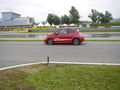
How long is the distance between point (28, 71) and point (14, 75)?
576mm

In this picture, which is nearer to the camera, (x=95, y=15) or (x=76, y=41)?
(x=76, y=41)

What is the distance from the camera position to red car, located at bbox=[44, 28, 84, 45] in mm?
12992

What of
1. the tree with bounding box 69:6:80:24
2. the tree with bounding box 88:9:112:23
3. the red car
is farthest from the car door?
the tree with bounding box 88:9:112:23

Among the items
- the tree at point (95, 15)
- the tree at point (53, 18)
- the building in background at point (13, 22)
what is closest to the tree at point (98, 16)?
the tree at point (95, 15)

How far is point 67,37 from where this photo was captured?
13.2 meters

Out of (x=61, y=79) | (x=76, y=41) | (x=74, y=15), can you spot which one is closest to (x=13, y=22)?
(x=74, y=15)

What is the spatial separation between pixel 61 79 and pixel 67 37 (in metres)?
8.78

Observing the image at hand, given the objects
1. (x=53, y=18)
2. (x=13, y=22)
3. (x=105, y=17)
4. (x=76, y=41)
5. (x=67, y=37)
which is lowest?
(x=76, y=41)

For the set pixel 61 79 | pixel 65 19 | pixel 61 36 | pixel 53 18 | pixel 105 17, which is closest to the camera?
pixel 61 79

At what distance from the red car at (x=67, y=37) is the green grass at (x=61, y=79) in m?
7.55

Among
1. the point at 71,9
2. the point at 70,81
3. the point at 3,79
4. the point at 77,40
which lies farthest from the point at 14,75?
the point at 71,9

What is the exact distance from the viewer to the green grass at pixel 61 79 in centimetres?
411

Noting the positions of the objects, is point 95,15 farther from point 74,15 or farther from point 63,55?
point 63,55

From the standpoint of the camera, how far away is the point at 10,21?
302 feet
